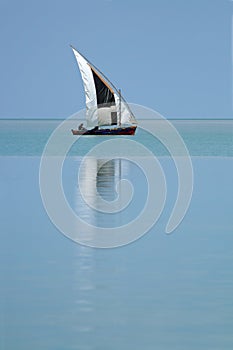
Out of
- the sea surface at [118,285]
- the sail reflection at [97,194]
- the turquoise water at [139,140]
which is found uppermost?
the turquoise water at [139,140]

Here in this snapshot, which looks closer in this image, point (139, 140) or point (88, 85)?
point (88, 85)

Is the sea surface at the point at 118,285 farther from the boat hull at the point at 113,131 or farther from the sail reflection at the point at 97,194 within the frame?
the boat hull at the point at 113,131

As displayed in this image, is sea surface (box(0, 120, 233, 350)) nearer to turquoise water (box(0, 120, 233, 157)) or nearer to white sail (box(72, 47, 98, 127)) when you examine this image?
turquoise water (box(0, 120, 233, 157))

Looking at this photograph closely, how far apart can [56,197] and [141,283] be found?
4648mm

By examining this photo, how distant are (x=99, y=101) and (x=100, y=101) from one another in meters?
0.09

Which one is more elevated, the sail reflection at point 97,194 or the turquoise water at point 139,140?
the turquoise water at point 139,140

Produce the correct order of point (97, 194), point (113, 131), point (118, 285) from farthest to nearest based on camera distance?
point (113, 131) < point (97, 194) < point (118, 285)

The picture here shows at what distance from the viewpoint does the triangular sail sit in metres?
31.5

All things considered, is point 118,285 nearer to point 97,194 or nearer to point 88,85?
point 97,194

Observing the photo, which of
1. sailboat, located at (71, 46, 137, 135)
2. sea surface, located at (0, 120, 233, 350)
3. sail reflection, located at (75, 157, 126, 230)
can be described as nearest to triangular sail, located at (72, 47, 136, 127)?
sailboat, located at (71, 46, 137, 135)

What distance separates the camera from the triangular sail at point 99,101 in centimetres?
3148

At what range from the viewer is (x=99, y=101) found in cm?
3198


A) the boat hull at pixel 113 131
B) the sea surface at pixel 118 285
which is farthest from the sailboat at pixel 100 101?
the sea surface at pixel 118 285

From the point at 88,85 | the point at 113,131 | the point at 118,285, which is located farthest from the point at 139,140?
the point at 118,285
